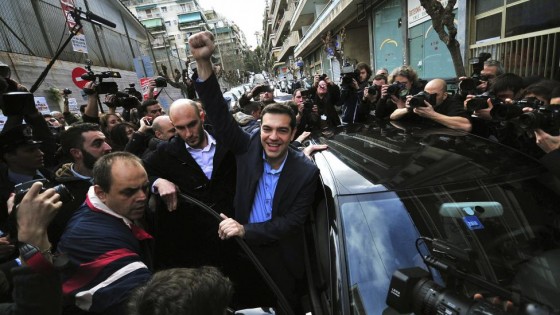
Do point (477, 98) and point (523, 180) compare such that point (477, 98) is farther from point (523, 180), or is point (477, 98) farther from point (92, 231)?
point (92, 231)

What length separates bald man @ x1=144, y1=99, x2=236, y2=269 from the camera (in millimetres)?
2320

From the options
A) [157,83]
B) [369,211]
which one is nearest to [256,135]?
[369,211]

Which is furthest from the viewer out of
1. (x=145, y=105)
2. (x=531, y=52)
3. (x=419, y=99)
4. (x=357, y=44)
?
(x=357, y=44)

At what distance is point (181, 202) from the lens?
2.28 metres

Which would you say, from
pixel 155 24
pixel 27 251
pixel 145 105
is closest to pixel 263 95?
pixel 145 105

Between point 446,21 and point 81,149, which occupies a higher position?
point 446,21

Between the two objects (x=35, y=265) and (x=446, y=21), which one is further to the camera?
(x=446, y=21)

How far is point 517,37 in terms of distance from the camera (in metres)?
5.82

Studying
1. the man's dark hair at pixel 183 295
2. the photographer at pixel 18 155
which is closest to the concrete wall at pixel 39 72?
the photographer at pixel 18 155

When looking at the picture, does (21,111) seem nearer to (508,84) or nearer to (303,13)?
(508,84)

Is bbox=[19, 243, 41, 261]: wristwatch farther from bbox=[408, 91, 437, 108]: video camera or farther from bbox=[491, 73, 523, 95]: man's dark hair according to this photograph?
bbox=[491, 73, 523, 95]: man's dark hair

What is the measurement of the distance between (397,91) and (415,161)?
1.82m

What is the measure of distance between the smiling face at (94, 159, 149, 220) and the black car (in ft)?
3.14

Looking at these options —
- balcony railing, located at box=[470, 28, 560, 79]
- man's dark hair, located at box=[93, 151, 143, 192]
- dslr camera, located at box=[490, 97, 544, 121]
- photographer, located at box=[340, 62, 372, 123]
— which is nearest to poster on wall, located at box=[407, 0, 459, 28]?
balcony railing, located at box=[470, 28, 560, 79]
